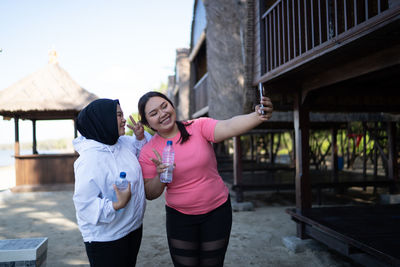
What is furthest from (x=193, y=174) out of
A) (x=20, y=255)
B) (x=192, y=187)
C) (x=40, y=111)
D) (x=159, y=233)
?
(x=40, y=111)

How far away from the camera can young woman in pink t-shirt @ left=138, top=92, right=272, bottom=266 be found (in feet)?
7.01

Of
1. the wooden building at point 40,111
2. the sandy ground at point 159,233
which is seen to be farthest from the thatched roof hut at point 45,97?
the sandy ground at point 159,233

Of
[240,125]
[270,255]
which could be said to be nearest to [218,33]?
[270,255]

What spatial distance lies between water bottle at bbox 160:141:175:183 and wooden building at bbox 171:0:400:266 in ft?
6.39

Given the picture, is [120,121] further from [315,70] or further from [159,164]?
[315,70]

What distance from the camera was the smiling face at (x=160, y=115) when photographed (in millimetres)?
2197

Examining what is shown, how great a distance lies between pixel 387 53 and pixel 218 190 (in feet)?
7.72

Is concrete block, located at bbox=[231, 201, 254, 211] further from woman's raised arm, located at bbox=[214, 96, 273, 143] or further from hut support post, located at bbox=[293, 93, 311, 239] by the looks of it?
woman's raised arm, located at bbox=[214, 96, 273, 143]

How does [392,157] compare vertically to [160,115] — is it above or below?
below

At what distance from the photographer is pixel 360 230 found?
3844 mm

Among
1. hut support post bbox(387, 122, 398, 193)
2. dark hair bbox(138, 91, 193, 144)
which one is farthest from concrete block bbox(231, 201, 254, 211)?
dark hair bbox(138, 91, 193, 144)

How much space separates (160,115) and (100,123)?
1.34 ft

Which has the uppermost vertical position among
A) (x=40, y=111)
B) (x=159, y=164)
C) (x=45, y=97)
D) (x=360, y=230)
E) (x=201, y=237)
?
(x=45, y=97)

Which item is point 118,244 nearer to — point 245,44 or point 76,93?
point 245,44
